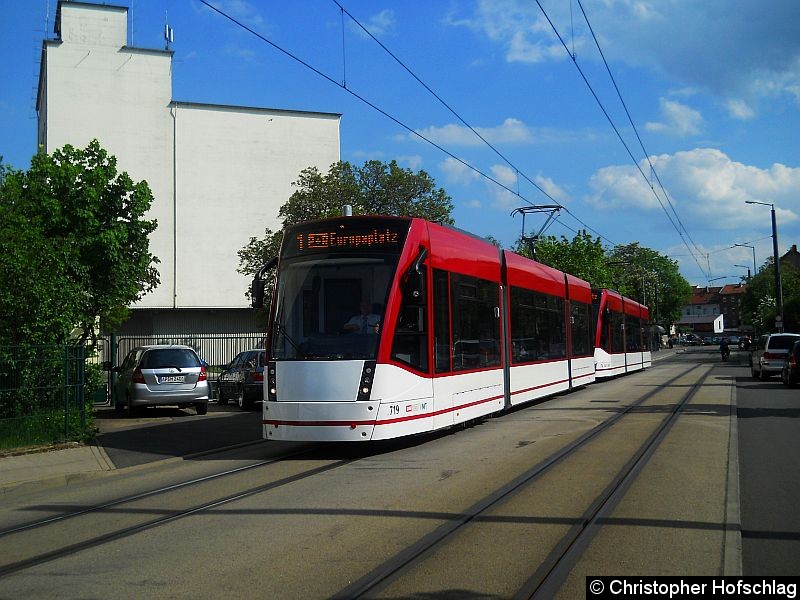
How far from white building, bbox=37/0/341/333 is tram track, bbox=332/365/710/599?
150ft

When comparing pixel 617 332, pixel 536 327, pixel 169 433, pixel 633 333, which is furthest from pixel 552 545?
pixel 633 333

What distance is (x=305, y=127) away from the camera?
5794cm

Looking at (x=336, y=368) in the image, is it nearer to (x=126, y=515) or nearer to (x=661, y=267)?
(x=126, y=515)

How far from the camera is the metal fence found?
13375 millimetres

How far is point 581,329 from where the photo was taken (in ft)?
85.9

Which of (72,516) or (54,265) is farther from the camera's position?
(54,265)

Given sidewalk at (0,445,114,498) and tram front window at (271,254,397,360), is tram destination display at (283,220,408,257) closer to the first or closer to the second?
tram front window at (271,254,397,360)

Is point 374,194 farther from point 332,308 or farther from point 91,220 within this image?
point 332,308

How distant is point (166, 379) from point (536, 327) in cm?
900

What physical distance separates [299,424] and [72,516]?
357cm

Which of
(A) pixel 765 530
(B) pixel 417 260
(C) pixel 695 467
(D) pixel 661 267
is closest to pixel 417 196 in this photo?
(B) pixel 417 260

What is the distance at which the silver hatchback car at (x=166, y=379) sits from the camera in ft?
67.7

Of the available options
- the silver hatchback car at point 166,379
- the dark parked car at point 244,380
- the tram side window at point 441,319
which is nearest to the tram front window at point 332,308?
the tram side window at point 441,319

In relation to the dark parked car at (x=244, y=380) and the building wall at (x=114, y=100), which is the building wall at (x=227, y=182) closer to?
the building wall at (x=114, y=100)
